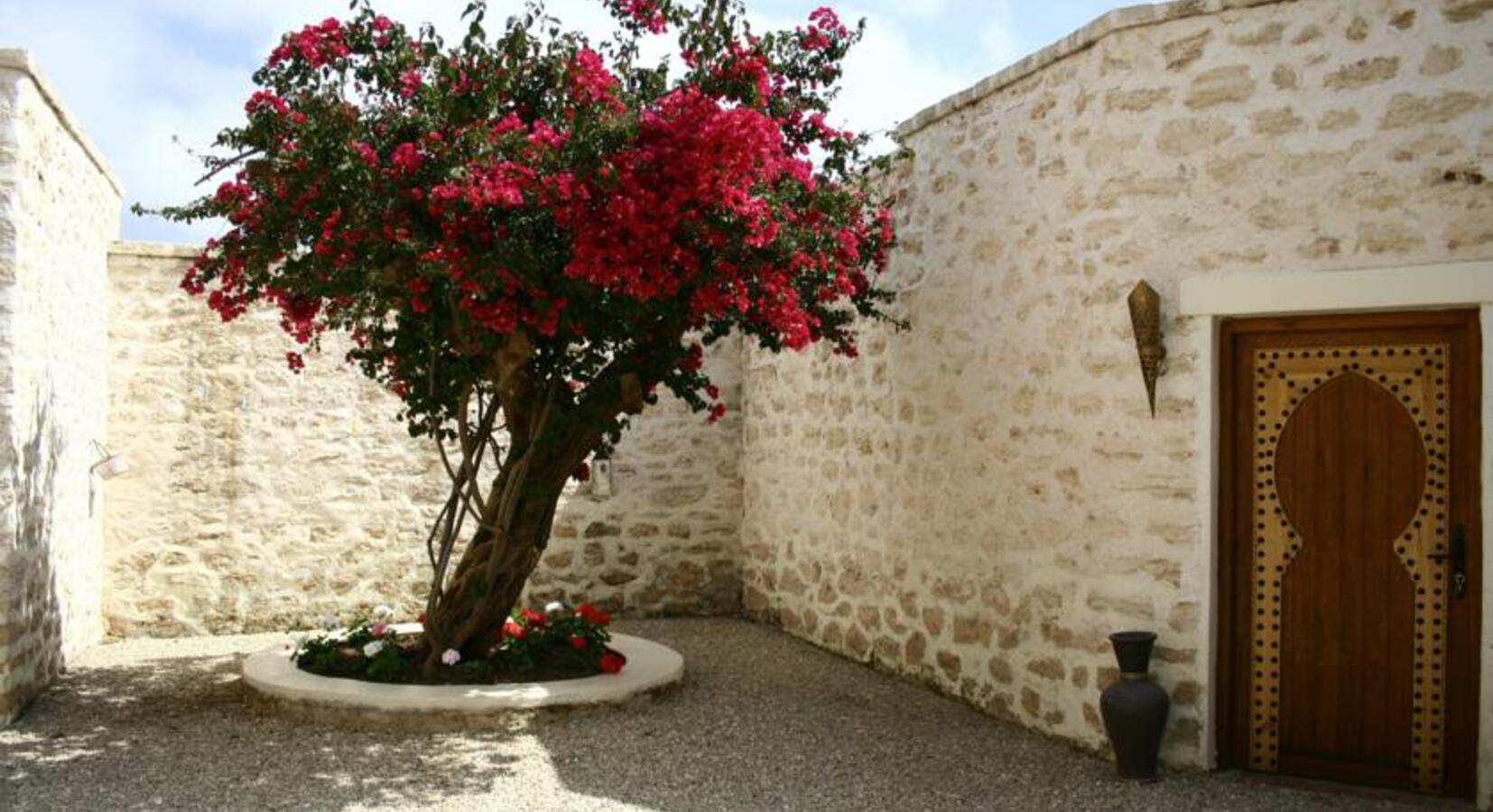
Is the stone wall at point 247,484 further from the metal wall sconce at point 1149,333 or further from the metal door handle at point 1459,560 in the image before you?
the metal door handle at point 1459,560

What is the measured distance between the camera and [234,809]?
5223 mm

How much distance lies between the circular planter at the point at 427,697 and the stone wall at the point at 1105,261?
1819 mm

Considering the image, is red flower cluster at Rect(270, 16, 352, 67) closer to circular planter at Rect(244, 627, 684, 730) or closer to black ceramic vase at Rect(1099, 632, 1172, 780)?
circular planter at Rect(244, 627, 684, 730)

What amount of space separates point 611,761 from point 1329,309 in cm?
348

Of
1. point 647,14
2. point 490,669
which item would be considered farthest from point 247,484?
point 647,14

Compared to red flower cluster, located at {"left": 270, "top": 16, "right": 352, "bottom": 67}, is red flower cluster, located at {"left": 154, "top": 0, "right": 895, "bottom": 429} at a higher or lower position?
lower

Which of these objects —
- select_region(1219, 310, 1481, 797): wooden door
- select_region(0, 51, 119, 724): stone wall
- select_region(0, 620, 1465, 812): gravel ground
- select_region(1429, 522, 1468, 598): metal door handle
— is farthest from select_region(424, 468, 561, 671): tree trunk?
select_region(1429, 522, 1468, 598): metal door handle

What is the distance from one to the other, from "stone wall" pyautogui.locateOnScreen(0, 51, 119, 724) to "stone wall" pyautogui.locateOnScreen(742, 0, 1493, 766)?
4500 millimetres

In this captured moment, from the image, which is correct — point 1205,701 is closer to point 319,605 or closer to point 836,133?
point 836,133

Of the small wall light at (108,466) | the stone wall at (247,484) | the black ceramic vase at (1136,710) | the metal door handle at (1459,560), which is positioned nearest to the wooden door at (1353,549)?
the metal door handle at (1459,560)

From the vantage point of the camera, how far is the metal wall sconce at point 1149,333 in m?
5.78

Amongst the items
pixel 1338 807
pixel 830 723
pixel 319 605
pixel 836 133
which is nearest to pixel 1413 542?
pixel 1338 807

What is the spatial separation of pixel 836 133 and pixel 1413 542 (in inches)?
Result: 129

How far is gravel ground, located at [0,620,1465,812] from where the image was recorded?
17.7ft
